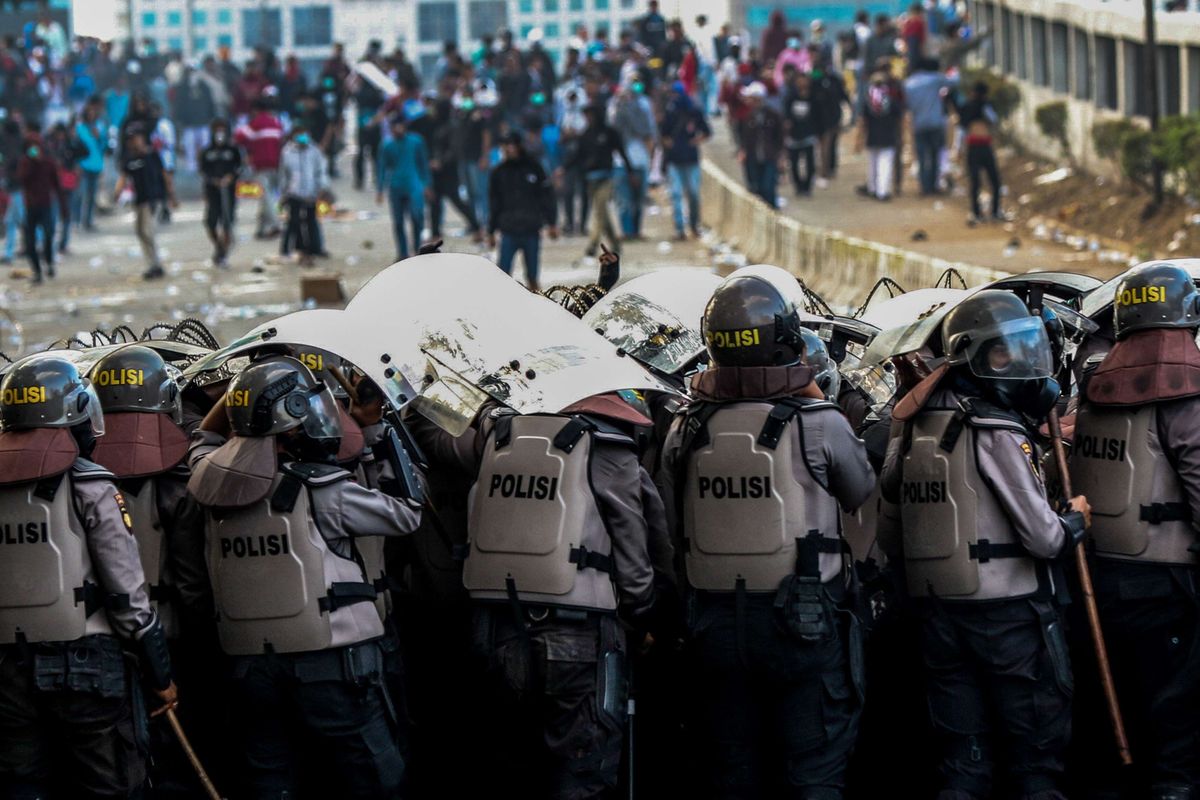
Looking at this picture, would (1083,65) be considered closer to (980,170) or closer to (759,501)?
(980,170)

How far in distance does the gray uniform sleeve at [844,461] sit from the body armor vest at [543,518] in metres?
0.67

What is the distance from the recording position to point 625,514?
6.25 metres

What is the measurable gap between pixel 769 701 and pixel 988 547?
90cm

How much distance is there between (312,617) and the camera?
240 inches

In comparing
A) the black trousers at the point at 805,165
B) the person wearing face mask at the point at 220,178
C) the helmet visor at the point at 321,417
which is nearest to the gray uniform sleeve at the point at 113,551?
the helmet visor at the point at 321,417

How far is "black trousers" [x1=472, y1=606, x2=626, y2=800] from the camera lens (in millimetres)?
6270

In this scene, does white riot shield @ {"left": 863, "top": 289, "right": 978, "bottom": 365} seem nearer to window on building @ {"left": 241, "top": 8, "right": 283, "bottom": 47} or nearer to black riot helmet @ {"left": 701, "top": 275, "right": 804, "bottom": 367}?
black riot helmet @ {"left": 701, "top": 275, "right": 804, "bottom": 367}

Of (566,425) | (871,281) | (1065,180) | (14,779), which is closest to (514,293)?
(566,425)

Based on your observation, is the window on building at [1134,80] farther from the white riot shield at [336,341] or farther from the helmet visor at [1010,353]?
the white riot shield at [336,341]

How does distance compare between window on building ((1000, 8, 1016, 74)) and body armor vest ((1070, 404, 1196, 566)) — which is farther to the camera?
window on building ((1000, 8, 1016, 74))

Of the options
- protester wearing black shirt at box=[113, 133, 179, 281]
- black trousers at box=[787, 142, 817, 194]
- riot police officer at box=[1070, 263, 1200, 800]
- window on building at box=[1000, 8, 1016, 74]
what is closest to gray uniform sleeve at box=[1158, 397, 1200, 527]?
riot police officer at box=[1070, 263, 1200, 800]

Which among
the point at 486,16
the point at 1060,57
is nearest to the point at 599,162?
the point at 1060,57

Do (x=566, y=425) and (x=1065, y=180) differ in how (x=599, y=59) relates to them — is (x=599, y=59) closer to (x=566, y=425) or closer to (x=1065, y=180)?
(x=1065, y=180)

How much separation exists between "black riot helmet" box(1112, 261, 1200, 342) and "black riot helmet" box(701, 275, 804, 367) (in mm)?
1153
